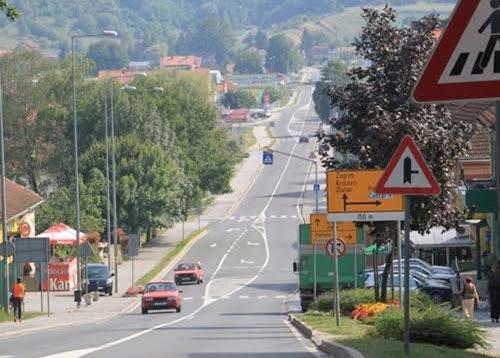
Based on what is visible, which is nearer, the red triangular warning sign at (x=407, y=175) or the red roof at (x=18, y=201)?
the red triangular warning sign at (x=407, y=175)

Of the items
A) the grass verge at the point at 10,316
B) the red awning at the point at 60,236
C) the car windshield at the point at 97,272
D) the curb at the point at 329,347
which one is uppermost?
the red awning at the point at 60,236

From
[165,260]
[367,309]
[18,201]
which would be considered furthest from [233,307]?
[165,260]

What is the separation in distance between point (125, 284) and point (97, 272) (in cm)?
693

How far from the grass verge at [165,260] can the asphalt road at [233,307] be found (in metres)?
0.97

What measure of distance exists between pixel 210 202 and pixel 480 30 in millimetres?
118612

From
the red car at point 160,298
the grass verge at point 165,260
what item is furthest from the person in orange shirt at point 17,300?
the grass verge at point 165,260

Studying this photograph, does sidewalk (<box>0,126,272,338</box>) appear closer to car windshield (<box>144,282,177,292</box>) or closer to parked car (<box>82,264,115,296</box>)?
parked car (<box>82,264,115,296</box>)

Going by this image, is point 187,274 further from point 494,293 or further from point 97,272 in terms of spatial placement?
point 494,293

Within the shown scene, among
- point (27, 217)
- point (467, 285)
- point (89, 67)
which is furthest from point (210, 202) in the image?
point (467, 285)

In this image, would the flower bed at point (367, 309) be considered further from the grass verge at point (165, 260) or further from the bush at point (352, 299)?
the grass verge at point (165, 260)

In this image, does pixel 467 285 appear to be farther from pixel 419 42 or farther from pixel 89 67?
pixel 89 67

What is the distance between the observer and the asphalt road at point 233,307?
2480 centimetres

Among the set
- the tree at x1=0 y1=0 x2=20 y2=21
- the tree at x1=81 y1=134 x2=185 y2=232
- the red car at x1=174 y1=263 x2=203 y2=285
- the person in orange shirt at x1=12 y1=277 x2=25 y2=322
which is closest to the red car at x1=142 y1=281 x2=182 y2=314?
the person in orange shirt at x1=12 y1=277 x2=25 y2=322

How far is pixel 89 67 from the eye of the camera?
11000 centimetres
